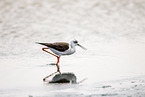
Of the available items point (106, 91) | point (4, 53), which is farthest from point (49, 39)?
point (106, 91)

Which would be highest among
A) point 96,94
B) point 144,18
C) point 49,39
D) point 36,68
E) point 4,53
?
point 144,18

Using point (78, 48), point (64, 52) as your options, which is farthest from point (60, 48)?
point (78, 48)

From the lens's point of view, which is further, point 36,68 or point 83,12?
point 83,12

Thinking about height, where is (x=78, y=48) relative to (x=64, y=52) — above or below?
above

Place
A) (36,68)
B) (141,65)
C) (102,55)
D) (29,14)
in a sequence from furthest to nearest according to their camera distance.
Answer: (29,14) → (102,55) → (141,65) → (36,68)

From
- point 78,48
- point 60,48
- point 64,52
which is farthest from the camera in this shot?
point 78,48

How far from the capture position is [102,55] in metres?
5.44

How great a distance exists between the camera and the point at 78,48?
6117 millimetres

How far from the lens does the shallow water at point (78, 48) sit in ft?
12.2

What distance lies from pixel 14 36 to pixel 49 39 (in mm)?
955

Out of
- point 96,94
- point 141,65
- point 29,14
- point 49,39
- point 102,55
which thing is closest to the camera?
point 96,94

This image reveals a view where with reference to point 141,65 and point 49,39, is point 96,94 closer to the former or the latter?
point 141,65

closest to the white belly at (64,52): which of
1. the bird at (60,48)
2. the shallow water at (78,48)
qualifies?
the bird at (60,48)

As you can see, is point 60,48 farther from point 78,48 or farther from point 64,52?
point 78,48
